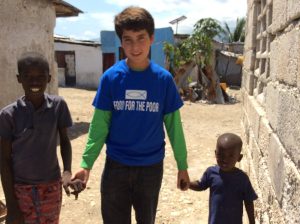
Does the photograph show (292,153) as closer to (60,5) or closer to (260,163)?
(260,163)

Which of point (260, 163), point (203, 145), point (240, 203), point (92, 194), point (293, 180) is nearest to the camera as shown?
point (293, 180)

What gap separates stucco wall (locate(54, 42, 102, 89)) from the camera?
20.0 metres

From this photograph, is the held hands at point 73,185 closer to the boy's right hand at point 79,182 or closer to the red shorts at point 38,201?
the boy's right hand at point 79,182

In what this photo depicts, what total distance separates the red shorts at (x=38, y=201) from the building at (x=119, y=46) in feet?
54.7

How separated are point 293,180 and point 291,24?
87 centimetres

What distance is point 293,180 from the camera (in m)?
1.72

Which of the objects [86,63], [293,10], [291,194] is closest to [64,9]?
[293,10]

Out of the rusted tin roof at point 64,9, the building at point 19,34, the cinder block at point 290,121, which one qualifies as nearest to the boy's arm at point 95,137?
the cinder block at point 290,121

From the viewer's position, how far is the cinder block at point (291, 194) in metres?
1.63

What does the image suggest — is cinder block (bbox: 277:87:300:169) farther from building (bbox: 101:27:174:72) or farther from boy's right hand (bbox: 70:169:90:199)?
building (bbox: 101:27:174:72)

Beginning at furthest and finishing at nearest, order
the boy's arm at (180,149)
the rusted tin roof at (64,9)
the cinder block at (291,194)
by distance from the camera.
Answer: the rusted tin roof at (64,9)
the boy's arm at (180,149)
the cinder block at (291,194)

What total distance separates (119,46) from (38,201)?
17926 mm

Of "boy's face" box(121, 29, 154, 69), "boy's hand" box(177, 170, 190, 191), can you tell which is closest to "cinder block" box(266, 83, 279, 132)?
"boy's hand" box(177, 170, 190, 191)

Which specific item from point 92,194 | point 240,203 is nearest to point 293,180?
point 240,203
